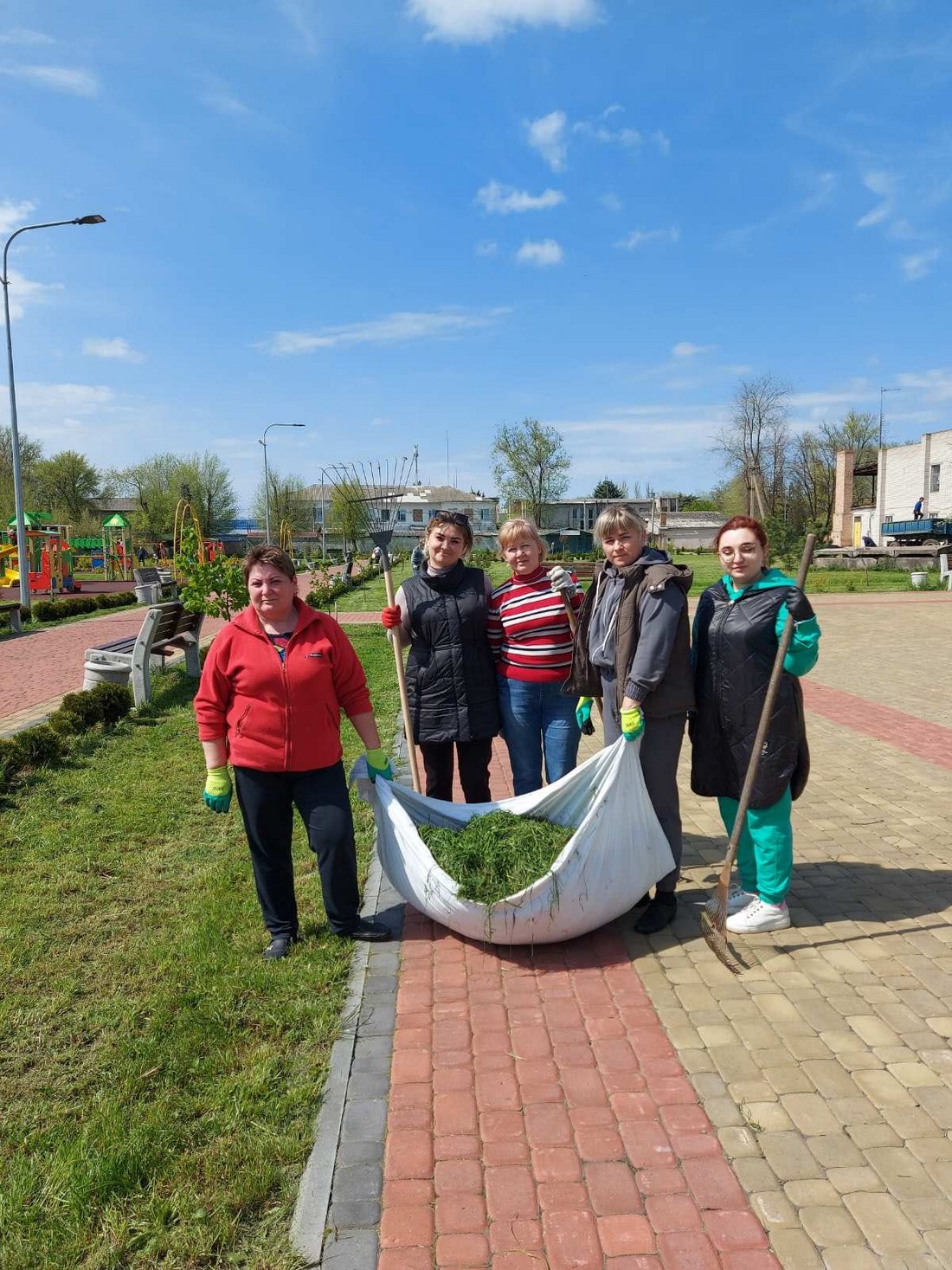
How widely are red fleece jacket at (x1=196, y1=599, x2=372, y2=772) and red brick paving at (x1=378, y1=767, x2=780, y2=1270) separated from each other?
3.24 ft

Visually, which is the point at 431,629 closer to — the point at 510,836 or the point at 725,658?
the point at 510,836

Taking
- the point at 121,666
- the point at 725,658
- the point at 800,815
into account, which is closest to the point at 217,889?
the point at 725,658

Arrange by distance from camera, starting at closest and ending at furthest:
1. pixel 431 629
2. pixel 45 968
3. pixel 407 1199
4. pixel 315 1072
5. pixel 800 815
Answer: pixel 407 1199 < pixel 315 1072 < pixel 45 968 < pixel 431 629 < pixel 800 815

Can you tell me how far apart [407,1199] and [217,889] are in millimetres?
2221

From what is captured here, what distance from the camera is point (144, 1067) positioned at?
9.14 feet

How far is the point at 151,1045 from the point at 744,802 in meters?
2.33

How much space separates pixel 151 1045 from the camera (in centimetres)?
290

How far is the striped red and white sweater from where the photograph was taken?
13.2 ft

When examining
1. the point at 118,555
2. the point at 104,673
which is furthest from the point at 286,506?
the point at 104,673

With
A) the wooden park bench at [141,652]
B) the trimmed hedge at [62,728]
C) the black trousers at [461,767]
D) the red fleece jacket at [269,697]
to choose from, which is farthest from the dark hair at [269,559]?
the wooden park bench at [141,652]

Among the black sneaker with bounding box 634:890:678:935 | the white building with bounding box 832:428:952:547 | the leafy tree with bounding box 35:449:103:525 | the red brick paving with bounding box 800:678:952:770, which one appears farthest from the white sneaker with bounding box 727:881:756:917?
the leafy tree with bounding box 35:449:103:525

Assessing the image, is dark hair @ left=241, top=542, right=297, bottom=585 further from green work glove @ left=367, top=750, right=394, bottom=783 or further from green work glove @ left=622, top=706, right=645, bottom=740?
green work glove @ left=622, top=706, right=645, bottom=740

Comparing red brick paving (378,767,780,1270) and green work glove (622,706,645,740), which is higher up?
green work glove (622,706,645,740)

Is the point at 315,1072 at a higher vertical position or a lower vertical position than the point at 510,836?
lower
